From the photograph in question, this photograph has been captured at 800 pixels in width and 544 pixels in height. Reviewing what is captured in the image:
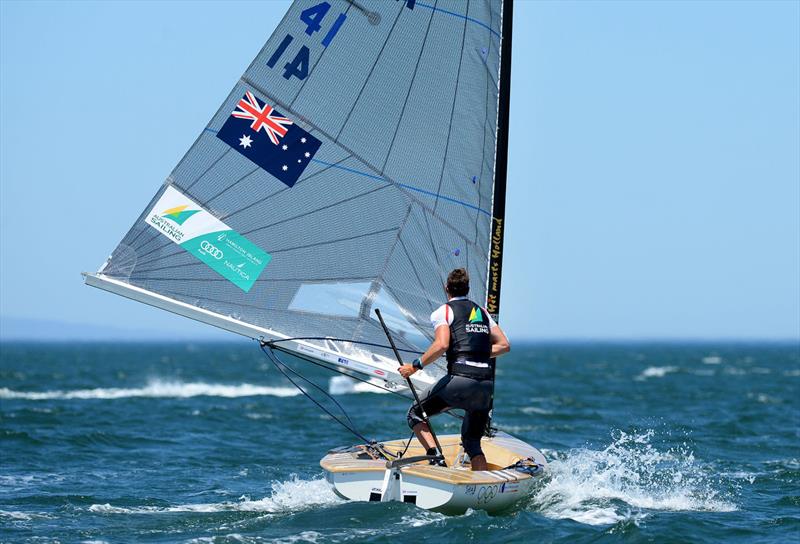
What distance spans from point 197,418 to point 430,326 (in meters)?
13.7

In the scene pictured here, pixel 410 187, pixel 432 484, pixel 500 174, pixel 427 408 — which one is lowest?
pixel 432 484

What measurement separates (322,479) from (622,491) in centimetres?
334

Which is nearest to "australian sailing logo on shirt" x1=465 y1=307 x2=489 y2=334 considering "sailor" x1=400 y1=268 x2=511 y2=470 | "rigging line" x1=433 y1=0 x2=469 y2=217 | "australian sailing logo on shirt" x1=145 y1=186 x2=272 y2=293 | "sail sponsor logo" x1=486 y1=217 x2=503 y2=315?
"sailor" x1=400 y1=268 x2=511 y2=470

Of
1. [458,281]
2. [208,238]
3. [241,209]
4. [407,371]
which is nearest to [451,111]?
[458,281]

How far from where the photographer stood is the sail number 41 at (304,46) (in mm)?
11367

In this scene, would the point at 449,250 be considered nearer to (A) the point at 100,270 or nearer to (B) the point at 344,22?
(B) the point at 344,22

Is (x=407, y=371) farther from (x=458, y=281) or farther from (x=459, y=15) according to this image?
(x=459, y=15)

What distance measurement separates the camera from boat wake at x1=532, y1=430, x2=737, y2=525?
35.8ft

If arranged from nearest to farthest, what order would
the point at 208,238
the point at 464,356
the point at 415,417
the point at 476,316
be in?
the point at 464,356 < the point at 476,316 < the point at 415,417 < the point at 208,238

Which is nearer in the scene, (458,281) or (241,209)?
(458,281)

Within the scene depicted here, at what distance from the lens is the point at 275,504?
11.1 meters

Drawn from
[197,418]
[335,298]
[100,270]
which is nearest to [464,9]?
[335,298]

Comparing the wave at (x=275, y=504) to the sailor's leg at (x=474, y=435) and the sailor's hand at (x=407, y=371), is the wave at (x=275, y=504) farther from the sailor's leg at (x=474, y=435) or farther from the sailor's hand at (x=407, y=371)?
the sailor's hand at (x=407, y=371)

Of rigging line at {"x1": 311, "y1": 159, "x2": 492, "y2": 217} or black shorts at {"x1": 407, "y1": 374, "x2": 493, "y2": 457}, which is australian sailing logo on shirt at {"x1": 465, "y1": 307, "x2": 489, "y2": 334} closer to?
black shorts at {"x1": 407, "y1": 374, "x2": 493, "y2": 457}
